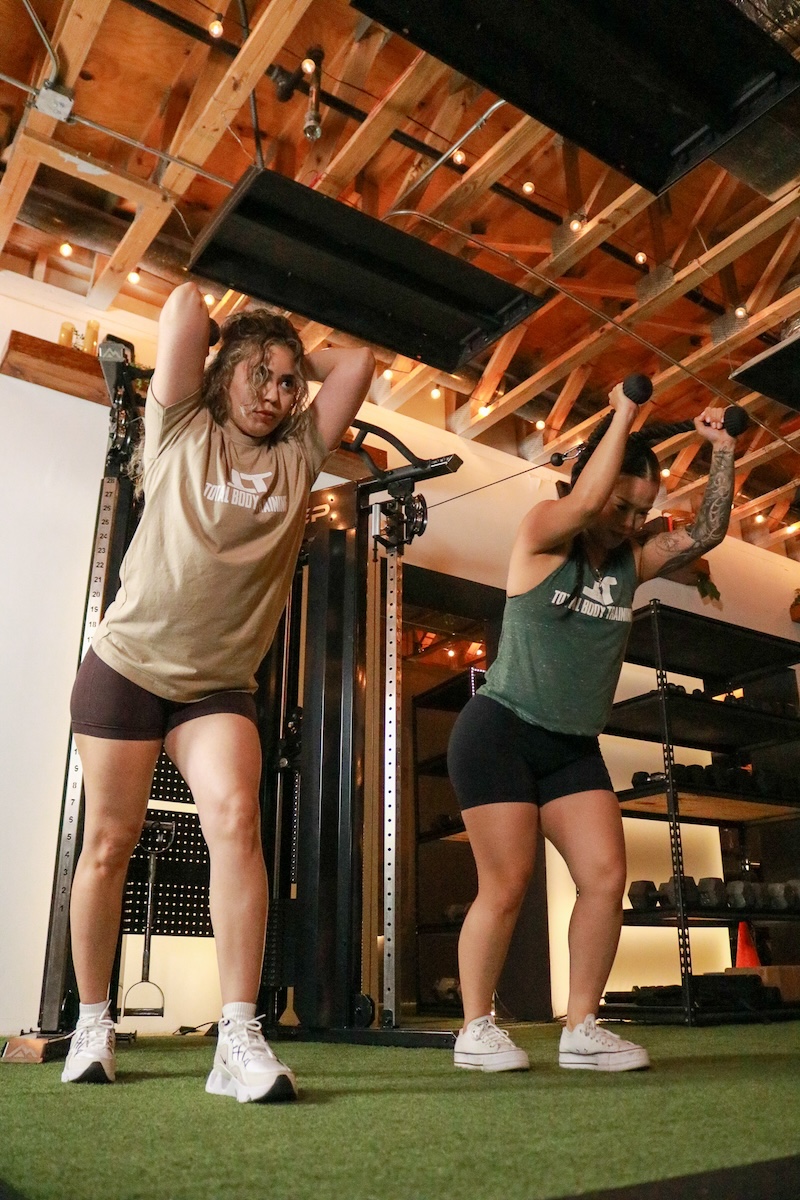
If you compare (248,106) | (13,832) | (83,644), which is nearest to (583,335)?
(248,106)

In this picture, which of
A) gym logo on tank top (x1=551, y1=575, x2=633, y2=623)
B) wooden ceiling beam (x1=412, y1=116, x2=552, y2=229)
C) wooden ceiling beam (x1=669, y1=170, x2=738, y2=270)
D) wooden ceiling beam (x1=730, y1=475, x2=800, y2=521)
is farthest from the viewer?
wooden ceiling beam (x1=730, y1=475, x2=800, y2=521)

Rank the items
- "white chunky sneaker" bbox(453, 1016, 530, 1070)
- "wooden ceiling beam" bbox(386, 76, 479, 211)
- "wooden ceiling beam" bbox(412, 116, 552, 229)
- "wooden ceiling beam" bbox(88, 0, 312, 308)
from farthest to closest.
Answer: "wooden ceiling beam" bbox(386, 76, 479, 211) → "wooden ceiling beam" bbox(412, 116, 552, 229) → "wooden ceiling beam" bbox(88, 0, 312, 308) → "white chunky sneaker" bbox(453, 1016, 530, 1070)

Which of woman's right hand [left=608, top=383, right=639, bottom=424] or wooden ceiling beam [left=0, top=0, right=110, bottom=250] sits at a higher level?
wooden ceiling beam [left=0, top=0, right=110, bottom=250]

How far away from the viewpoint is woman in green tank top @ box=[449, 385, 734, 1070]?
1.95 meters

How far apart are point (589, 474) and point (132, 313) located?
3087 millimetres

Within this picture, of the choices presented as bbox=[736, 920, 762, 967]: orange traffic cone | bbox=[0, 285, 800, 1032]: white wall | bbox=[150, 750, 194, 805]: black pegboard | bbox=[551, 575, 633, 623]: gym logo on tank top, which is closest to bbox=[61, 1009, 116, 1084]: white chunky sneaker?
bbox=[551, 575, 633, 623]: gym logo on tank top

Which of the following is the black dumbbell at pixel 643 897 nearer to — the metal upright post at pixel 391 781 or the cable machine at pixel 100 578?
the metal upright post at pixel 391 781

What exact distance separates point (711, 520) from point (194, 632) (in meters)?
1.27

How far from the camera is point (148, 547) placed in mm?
1669

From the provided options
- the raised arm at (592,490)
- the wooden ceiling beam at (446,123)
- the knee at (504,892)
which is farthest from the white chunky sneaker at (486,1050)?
the wooden ceiling beam at (446,123)

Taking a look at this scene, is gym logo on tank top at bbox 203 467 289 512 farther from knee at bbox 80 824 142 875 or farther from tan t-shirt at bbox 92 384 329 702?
knee at bbox 80 824 142 875

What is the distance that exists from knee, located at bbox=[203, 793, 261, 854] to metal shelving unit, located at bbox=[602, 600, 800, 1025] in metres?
2.89

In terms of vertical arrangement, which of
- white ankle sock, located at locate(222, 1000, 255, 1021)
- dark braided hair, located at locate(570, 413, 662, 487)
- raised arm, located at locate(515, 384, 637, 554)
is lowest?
white ankle sock, located at locate(222, 1000, 255, 1021)

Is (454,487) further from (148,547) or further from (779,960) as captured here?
(148,547)
